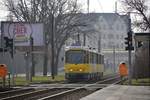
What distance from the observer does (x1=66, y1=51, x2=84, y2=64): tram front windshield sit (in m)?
47.6

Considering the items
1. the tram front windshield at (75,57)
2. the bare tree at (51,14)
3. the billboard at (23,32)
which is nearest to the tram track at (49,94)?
the tram front windshield at (75,57)

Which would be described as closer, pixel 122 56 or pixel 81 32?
pixel 81 32

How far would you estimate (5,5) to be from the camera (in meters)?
68.1

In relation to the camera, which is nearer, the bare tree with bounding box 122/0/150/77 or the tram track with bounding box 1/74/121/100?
the tram track with bounding box 1/74/121/100

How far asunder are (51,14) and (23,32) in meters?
15.6

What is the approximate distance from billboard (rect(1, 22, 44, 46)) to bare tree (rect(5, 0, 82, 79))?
9.88 metres

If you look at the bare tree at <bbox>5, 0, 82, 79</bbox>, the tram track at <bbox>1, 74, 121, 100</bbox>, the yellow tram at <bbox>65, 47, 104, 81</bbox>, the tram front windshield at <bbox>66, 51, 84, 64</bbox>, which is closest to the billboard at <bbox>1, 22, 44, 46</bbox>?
the tram front windshield at <bbox>66, 51, 84, 64</bbox>

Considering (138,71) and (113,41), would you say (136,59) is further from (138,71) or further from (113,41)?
(113,41)

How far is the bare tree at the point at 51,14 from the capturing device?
66375 mm

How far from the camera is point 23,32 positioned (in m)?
51.3

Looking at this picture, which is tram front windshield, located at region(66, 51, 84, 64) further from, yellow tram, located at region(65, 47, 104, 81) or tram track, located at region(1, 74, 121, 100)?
tram track, located at region(1, 74, 121, 100)

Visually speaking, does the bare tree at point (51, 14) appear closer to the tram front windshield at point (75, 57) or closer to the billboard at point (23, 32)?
the billboard at point (23, 32)

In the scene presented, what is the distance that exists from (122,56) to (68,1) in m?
70.6

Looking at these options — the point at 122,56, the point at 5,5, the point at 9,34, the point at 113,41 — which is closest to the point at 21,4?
the point at 5,5
